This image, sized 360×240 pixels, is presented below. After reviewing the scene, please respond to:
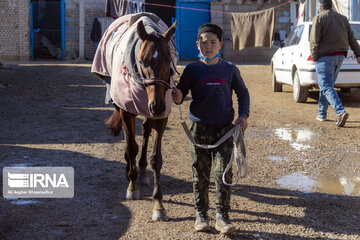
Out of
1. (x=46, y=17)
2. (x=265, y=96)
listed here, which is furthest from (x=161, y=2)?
(x=265, y=96)

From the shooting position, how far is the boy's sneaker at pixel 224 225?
13.5 ft

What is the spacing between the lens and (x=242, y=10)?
1001 inches

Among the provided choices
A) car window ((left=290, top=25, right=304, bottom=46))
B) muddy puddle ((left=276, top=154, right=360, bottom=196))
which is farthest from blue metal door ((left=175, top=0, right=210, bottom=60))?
muddy puddle ((left=276, top=154, right=360, bottom=196))

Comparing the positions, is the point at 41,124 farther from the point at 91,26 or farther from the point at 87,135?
the point at 91,26

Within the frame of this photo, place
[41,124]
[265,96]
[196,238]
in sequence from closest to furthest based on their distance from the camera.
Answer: [196,238], [41,124], [265,96]

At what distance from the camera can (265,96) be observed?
43.4 ft

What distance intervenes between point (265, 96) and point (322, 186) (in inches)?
304

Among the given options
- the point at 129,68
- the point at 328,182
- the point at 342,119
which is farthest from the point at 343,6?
the point at 129,68

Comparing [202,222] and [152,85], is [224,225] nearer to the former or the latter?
[202,222]

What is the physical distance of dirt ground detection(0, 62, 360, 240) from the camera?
439cm

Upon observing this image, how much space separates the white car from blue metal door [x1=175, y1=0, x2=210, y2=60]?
12.9 meters

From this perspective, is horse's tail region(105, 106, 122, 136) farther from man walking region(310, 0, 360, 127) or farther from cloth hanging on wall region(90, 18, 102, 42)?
cloth hanging on wall region(90, 18, 102, 42)

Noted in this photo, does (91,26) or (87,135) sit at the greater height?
(91,26)

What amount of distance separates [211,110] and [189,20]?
2191 cm
